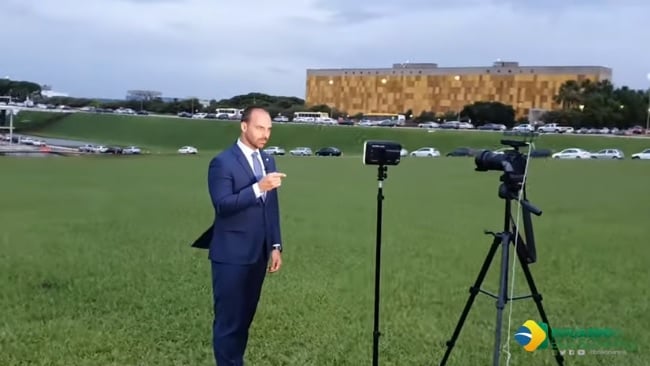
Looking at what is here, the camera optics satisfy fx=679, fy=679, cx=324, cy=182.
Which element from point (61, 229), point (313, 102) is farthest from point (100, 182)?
point (313, 102)

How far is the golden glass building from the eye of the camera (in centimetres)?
7269

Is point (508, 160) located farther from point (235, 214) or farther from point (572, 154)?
point (572, 154)

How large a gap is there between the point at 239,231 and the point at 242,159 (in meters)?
0.37

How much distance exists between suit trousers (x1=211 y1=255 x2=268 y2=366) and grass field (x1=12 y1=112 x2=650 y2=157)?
29974mm

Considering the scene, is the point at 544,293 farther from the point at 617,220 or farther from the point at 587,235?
the point at 617,220

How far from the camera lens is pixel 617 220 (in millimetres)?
11234

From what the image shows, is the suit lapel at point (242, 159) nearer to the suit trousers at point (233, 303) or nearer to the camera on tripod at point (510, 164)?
the suit trousers at point (233, 303)

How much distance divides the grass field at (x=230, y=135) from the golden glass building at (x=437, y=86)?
26.1 meters

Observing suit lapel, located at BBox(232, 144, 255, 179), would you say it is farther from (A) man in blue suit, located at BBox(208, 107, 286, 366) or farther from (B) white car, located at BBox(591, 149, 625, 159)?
(B) white car, located at BBox(591, 149, 625, 159)

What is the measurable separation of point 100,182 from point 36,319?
13.2 meters

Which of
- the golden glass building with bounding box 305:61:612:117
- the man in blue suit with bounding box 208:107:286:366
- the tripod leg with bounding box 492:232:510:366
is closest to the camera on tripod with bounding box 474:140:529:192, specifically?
the tripod leg with bounding box 492:232:510:366

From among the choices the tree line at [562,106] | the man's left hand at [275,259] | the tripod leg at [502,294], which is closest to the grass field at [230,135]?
the tree line at [562,106]

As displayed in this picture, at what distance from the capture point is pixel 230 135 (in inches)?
2000

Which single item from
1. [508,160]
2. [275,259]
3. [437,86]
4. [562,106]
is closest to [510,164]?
[508,160]
